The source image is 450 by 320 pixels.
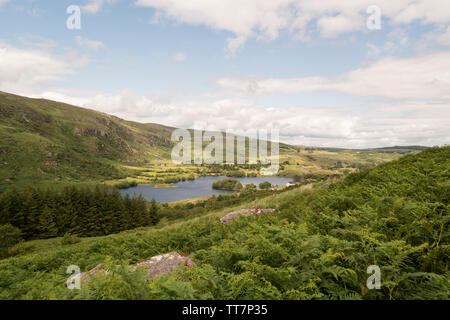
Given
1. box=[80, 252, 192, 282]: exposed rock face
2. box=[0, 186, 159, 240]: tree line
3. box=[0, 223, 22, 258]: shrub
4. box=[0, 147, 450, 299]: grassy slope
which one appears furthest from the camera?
box=[0, 186, 159, 240]: tree line

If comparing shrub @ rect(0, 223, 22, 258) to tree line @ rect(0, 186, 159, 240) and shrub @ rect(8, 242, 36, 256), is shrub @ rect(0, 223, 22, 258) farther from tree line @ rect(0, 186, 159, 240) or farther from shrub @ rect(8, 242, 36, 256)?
shrub @ rect(8, 242, 36, 256)

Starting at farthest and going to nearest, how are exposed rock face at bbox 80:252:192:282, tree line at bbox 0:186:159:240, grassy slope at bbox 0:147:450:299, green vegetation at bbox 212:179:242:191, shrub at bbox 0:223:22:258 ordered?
green vegetation at bbox 212:179:242:191 < tree line at bbox 0:186:159:240 < shrub at bbox 0:223:22:258 < exposed rock face at bbox 80:252:192:282 < grassy slope at bbox 0:147:450:299

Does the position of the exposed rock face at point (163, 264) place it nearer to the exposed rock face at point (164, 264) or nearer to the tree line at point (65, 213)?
the exposed rock face at point (164, 264)

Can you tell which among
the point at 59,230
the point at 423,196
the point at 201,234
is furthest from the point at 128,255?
the point at 59,230

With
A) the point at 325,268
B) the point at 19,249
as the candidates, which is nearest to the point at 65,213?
the point at 19,249

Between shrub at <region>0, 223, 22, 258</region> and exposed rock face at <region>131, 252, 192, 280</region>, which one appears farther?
shrub at <region>0, 223, 22, 258</region>

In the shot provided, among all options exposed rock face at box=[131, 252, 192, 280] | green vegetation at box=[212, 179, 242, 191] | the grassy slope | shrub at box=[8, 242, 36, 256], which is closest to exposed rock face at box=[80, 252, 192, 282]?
exposed rock face at box=[131, 252, 192, 280]
